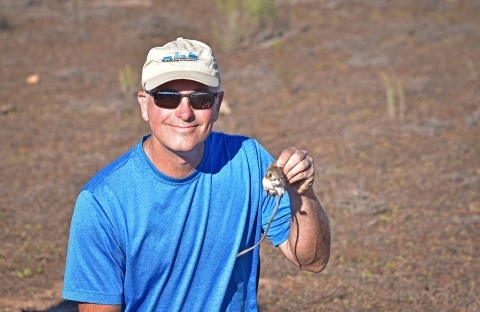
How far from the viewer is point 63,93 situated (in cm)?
1151

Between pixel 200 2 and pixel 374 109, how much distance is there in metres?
8.76

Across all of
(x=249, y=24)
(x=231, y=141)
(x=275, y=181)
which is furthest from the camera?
(x=249, y=24)

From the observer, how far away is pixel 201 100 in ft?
9.09

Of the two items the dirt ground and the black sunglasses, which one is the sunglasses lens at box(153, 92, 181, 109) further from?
the dirt ground

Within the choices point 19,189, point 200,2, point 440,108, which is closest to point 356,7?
point 200,2

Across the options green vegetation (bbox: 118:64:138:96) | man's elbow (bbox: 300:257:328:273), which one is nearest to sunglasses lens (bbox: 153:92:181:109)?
man's elbow (bbox: 300:257:328:273)

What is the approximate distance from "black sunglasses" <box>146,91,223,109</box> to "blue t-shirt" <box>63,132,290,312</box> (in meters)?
0.20

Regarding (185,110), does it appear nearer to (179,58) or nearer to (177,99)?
(177,99)

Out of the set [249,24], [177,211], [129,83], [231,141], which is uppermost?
[249,24]

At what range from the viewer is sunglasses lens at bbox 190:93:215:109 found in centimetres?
275

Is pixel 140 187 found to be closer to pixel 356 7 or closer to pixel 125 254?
pixel 125 254

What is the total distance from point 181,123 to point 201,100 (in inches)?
4.6

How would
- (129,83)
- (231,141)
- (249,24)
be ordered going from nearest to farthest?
(231,141) → (129,83) → (249,24)

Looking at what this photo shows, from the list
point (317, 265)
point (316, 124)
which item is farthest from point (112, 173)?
point (316, 124)
